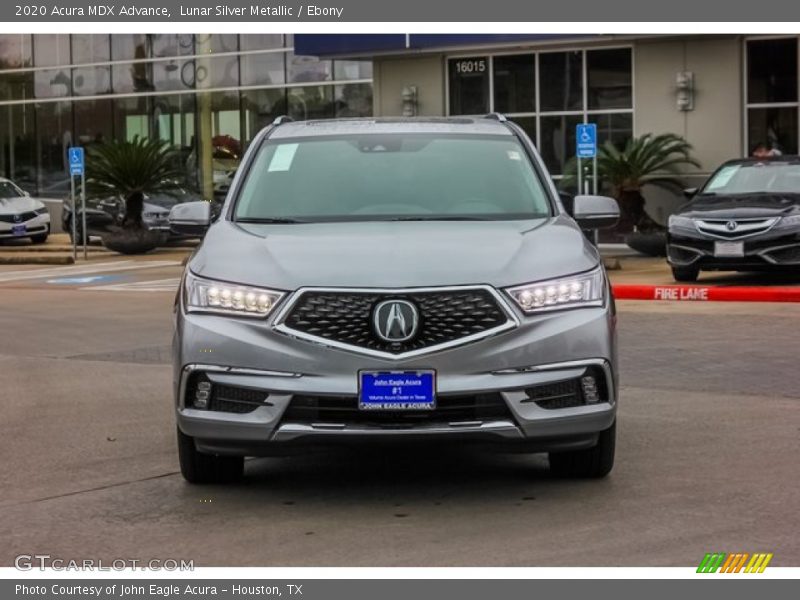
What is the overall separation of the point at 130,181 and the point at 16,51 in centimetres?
1641

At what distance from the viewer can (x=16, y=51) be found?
47.2 m

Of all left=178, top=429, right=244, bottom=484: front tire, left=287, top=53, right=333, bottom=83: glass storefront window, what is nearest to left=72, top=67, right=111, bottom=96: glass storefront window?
left=287, top=53, right=333, bottom=83: glass storefront window

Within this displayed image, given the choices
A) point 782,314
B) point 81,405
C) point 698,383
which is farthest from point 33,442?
point 782,314

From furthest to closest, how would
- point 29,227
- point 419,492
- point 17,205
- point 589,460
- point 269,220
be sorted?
point 17,205 < point 29,227 < point 269,220 < point 589,460 < point 419,492

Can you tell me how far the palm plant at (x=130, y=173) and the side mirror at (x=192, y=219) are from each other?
2446 centimetres

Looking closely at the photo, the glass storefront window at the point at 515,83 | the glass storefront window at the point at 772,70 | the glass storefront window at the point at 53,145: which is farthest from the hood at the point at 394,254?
the glass storefront window at the point at 53,145

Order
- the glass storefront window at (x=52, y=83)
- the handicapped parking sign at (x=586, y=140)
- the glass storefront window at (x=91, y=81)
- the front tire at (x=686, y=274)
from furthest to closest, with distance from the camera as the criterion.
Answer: the glass storefront window at (x=52, y=83) → the glass storefront window at (x=91, y=81) → the handicapped parking sign at (x=586, y=140) → the front tire at (x=686, y=274)

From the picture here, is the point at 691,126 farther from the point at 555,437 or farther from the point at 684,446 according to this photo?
the point at 555,437

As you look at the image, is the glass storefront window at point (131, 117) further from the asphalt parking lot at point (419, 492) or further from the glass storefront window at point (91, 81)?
the asphalt parking lot at point (419, 492)

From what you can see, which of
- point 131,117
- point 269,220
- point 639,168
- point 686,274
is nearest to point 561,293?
point 269,220

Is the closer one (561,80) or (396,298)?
(396,298)

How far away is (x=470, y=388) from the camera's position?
22.2 ft

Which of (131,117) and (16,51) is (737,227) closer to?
(131,117)

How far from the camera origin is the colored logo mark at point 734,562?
5.86 metres
